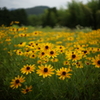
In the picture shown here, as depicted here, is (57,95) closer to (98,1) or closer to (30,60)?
(30,60)

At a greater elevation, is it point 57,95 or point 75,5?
point 75,5

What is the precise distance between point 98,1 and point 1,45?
13.5 meters

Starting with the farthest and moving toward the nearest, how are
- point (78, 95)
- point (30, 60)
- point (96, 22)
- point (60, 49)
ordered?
point (96, 22), point (30, 60), point (60, 49), point (78, 95)

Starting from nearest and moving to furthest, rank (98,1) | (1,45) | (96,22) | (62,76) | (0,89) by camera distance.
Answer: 1. (62,76)
2. (0,89)
3. (1,45)
4. (96,22)
5. (98,1)

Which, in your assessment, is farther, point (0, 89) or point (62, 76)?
point (0, 89)

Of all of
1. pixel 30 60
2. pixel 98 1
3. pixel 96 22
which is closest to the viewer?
pixel 30 60

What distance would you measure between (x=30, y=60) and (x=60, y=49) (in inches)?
21.3

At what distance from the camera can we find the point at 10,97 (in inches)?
59.7

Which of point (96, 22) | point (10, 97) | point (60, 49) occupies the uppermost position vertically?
point (96, 22)

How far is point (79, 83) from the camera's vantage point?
157 cm

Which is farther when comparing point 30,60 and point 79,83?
point 30,60

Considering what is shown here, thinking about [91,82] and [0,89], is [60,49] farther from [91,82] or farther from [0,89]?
[0,89]

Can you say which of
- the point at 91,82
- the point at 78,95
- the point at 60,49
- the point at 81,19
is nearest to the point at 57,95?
the point at 78,95

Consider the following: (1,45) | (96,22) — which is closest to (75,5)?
(96,22)
